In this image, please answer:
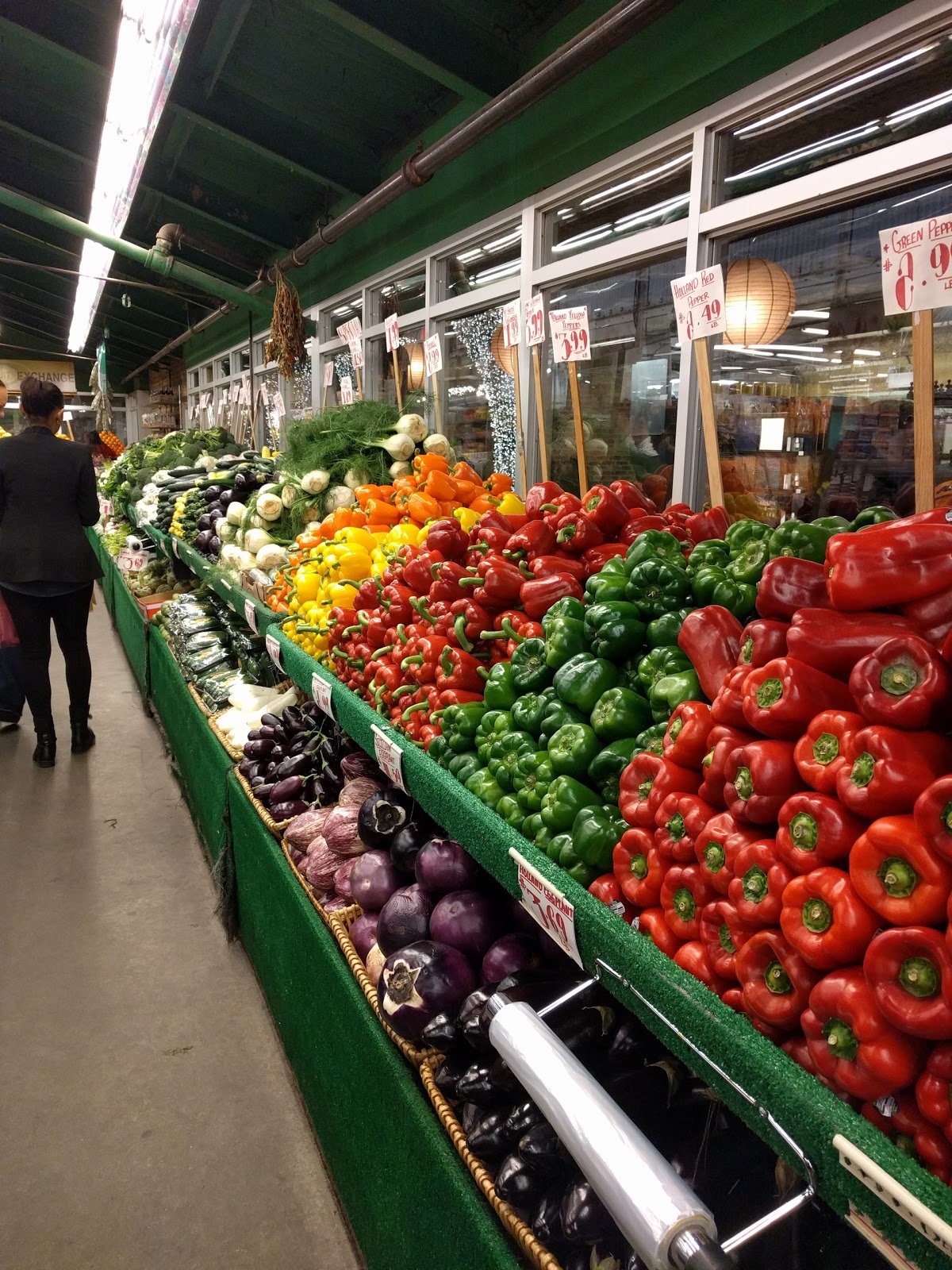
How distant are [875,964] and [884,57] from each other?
3.25m

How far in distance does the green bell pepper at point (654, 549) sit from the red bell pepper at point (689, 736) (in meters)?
0.54

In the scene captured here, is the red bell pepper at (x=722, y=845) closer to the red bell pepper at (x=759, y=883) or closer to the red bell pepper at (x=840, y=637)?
the red bell pepper at (x=759, y=883)

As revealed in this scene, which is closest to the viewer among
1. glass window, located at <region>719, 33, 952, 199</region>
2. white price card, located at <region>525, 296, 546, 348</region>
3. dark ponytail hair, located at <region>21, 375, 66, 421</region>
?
glass window, located at <region>719, 33, 952, 199</region>

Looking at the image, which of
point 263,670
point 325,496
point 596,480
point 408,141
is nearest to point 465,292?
point 408,141

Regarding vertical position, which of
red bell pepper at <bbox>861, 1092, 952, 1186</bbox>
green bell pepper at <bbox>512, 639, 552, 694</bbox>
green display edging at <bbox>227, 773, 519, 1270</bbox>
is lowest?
green display edging at <bbox>227, 773, 519, 1270</bbox>

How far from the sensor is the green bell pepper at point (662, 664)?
1510 mm

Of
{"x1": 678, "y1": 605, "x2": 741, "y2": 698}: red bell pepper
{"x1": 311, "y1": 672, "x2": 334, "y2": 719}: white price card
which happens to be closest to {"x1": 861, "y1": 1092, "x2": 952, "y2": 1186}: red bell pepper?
{"x1": 678, "y1": 605, "x2": 741, "y2": 698}: red bell pepper

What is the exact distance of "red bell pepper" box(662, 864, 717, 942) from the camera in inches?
43.3

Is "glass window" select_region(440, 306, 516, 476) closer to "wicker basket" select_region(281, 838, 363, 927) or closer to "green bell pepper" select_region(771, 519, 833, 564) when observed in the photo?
"wicker basket" select_region(281, 838, 363, 927)

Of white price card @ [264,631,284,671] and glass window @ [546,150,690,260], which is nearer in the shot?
white price card @ [264,631,284,671]

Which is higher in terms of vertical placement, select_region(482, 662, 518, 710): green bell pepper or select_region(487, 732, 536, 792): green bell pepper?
select_region(482, 662, 518, 710): green bell pepper

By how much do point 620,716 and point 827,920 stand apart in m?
0.63

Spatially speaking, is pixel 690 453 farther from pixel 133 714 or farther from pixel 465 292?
pixel 133 714

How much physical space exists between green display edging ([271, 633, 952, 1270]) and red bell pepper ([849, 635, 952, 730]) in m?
0.37
